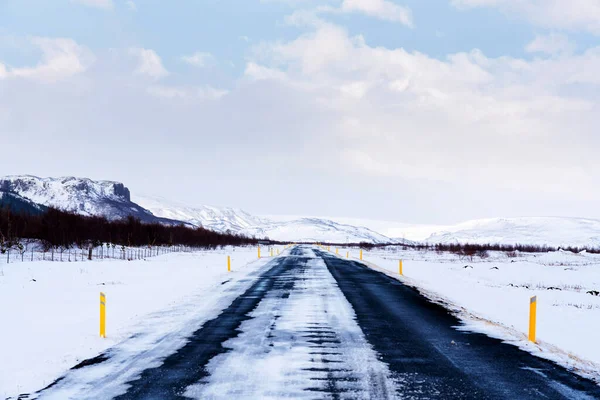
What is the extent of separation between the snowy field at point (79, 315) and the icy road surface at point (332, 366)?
2.22 feet

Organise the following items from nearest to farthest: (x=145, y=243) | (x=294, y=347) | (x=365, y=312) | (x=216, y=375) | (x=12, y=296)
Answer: (x=216, y=375)
(x=294, y=347)
(x=365, y=312)
(x=12, y=296)
(x=145, y=243)

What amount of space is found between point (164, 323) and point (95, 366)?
435 cm

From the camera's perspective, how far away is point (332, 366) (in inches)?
332

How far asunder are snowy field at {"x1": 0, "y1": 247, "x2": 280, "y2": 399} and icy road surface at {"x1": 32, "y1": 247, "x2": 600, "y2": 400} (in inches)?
26.6

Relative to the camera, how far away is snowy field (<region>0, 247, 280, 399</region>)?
8930 mm

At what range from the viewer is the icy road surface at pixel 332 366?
23.1ft

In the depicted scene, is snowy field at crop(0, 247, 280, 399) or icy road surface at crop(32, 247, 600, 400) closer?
icy road surface at crop(32, 247, 600, 400)

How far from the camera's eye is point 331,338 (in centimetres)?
1084

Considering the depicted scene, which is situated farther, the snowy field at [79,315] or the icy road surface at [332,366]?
the snowy field at [79,315]

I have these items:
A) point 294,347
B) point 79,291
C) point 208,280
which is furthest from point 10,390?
point 208,280

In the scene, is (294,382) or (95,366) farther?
(95,366)

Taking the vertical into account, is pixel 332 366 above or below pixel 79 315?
above

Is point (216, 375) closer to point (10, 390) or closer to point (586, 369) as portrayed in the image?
point (10, 390)

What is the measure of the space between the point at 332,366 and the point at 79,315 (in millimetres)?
9270
